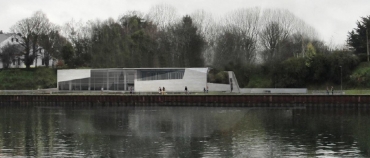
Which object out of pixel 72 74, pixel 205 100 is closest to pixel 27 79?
pixel 72 74

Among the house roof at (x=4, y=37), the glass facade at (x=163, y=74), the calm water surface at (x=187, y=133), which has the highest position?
the house roof at (x=4, y=37)

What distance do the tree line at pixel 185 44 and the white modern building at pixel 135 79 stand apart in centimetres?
932

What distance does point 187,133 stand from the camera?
4472cm

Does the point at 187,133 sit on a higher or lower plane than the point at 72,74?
lower

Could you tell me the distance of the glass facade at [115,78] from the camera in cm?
8619

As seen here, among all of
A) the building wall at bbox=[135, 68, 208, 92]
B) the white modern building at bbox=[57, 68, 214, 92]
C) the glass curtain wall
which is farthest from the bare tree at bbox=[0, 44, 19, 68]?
the building wall at bbox=[135, 68, 208, 92]

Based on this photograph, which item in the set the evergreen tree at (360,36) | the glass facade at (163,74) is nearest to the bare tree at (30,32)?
the glass facade at (163,74)

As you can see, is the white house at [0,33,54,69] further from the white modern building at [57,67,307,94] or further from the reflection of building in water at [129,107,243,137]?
the reflection of building in water at [129,107,243,137]

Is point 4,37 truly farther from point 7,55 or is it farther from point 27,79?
point 27,79

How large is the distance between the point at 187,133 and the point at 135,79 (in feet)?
143

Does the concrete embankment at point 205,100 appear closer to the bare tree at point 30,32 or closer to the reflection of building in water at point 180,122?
the reflection of building in water at point 180,122

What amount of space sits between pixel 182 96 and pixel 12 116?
77.7 ft

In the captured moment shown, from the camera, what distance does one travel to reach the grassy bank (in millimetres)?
96125

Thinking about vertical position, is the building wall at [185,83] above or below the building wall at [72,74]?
below
